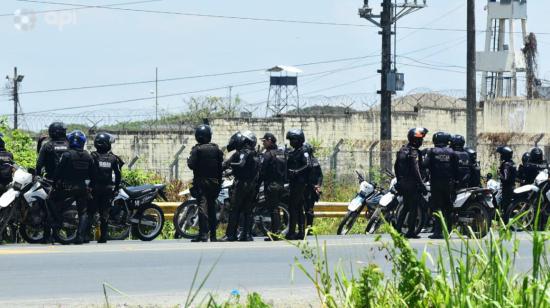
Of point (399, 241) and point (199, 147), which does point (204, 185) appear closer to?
point (199, 147)

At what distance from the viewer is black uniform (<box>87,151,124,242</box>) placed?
16734 mm

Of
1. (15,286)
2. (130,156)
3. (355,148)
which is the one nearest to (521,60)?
(355,148)

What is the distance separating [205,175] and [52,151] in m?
2.18

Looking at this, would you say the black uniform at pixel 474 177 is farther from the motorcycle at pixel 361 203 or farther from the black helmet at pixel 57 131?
the black helmet at pixel 57 131

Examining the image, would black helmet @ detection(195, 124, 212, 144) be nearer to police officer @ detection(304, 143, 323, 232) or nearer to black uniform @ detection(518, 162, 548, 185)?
police officer @ detection(304, 143, 323, 232)

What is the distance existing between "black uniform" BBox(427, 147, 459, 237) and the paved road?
1.76m

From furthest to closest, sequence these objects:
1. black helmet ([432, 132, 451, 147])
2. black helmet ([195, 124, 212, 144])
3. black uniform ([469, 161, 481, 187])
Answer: black uniform ([469, 161, 481, 187]) → black helmet ([432, 132, 451, 147]) → black helmet ([195, 124, 212, 144])

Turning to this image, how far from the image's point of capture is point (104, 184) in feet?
55.1

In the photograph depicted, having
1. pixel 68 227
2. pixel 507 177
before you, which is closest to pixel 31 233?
pixel 68 227

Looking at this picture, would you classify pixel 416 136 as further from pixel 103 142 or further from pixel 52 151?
pixel 52 151

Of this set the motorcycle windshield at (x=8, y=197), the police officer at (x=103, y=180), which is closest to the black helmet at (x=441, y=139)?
the police officer at (x=103, y=180)

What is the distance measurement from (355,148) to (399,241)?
31.5 metres

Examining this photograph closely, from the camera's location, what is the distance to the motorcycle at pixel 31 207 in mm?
16391

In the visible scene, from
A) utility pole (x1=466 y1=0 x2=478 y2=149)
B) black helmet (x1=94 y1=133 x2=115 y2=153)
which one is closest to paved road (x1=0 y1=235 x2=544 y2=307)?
black helmet (x1=94 y1=133 x2=115 y2=153)
